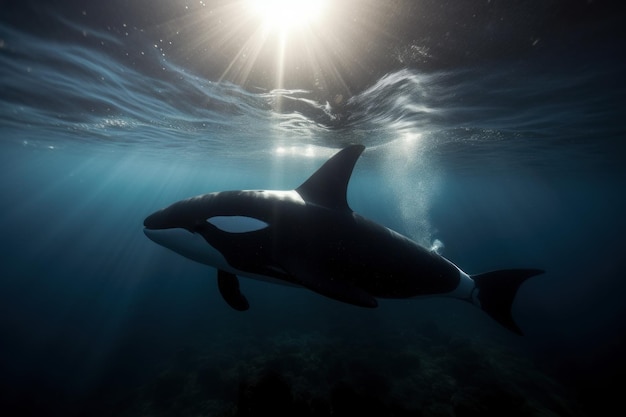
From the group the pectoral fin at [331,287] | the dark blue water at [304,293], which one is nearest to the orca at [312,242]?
the pectoral fin at [331,287]

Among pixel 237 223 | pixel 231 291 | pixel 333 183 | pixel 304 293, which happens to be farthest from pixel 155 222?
pixel 304 293

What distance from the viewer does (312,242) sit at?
4.15 meters

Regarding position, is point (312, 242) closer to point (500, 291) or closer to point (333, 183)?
point (333, 183)

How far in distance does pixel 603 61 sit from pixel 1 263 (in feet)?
182

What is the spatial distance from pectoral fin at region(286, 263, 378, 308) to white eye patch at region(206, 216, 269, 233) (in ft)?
2.58

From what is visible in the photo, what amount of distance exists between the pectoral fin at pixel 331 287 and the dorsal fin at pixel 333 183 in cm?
123

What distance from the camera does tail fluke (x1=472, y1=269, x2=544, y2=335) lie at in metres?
5.11

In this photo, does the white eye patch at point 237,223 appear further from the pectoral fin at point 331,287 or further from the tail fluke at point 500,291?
the tail fluke at point 500,291

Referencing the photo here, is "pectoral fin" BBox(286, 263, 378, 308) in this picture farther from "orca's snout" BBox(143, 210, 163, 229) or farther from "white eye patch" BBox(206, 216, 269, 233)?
"orca's snout" BBox(143, 210, 163, 229)

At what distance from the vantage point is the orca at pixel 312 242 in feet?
13.5

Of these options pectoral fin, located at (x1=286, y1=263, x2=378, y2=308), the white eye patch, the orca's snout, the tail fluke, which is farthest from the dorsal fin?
the tail fluke

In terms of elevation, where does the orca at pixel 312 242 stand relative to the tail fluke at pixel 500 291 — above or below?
above

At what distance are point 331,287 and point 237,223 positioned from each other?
1675 mm

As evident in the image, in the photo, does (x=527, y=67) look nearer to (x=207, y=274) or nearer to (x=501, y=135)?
(x=501, y=135)
